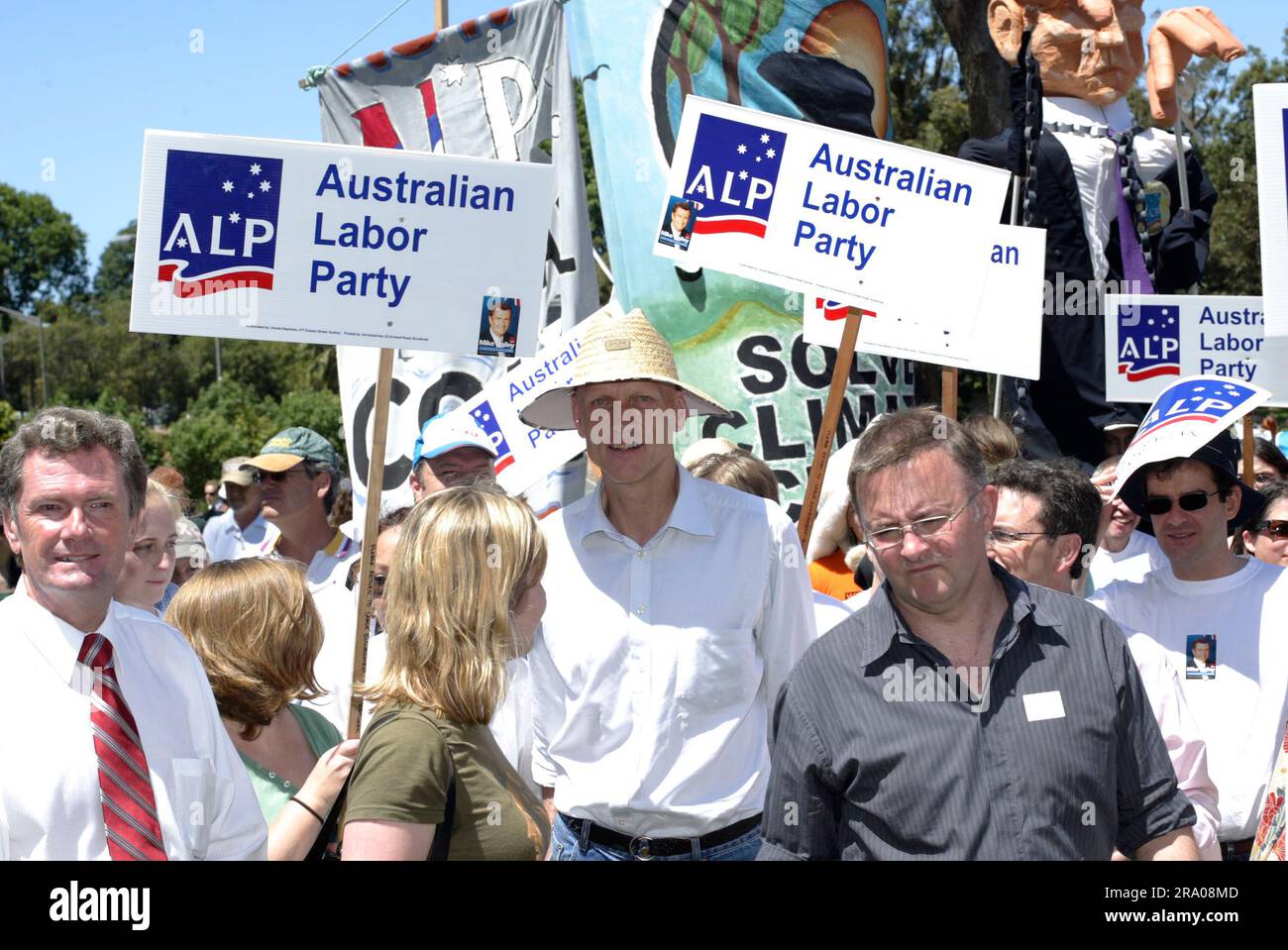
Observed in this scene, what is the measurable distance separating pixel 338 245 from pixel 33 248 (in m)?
81.6

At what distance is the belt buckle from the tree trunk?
8.20 m

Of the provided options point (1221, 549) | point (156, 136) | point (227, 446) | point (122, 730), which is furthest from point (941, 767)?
point (227, 446)

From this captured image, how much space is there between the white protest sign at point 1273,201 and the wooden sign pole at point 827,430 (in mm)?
1289

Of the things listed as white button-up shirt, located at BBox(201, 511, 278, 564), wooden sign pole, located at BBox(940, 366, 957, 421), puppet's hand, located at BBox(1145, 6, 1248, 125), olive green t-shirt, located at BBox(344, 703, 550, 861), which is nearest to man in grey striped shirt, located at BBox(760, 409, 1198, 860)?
olive green t-shirt, located at BBox(344, 703, 550, 861)

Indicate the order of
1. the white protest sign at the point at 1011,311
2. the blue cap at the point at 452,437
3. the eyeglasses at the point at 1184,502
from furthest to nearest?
1. the blue cap at the point at 452,437
2. the white protest sign at the point at 1011,311
3. the eyeglasses at the point at 1184,502

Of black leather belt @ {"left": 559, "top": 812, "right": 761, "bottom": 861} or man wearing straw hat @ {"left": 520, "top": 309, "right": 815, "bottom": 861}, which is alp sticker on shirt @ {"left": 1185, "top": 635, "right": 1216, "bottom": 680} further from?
black leather belt @ {"left": 559, "top": 812, "right": 761, "bottom": 861}

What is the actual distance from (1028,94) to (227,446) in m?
27.5

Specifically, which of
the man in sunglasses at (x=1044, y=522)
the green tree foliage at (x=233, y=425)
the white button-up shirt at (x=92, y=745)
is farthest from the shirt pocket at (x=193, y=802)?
the green tree foliage at (x=233, y=425)

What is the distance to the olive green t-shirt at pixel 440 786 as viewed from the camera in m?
2.69

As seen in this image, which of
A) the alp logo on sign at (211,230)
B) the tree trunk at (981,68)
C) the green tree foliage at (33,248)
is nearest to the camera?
the alp logo on sign at (211,230)

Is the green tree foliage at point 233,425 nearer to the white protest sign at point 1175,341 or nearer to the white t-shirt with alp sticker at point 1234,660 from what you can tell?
the white protest sign at point 1175,341

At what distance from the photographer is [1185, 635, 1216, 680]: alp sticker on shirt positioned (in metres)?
3.91

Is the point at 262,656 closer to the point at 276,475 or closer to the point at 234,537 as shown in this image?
the point at 276,475

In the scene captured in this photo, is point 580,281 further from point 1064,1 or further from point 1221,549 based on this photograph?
point 1221,549
